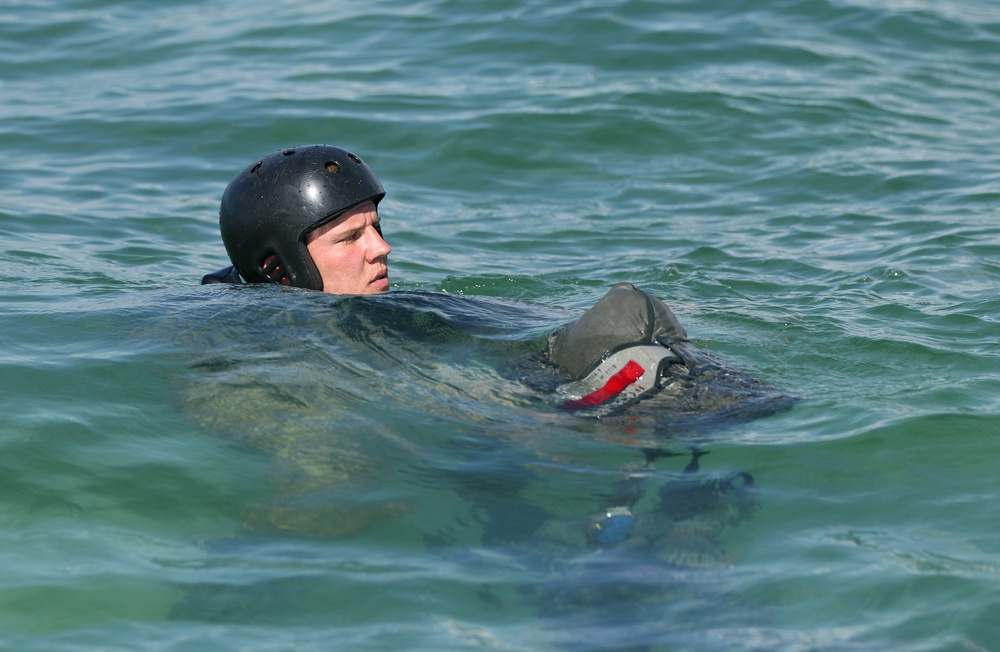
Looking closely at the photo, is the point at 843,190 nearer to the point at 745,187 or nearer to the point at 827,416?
the point at 745,187

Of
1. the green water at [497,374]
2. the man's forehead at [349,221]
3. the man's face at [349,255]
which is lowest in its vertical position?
the green water at [497,374]

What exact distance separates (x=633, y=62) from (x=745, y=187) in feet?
11.9

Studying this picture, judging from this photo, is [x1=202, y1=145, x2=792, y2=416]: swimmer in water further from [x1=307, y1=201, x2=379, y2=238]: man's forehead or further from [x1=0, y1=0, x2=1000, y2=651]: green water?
[x1=0, y1=0, x2=1000, y2=651]: green water

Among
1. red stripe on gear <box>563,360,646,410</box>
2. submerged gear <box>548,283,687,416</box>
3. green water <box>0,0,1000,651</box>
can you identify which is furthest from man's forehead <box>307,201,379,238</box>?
red stripe on gear <box>563,360,646,410</box>

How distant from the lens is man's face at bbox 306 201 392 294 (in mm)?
6887

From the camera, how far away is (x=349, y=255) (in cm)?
692

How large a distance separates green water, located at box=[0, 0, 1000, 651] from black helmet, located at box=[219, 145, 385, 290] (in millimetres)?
288

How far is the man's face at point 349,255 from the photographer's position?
689 centimetres

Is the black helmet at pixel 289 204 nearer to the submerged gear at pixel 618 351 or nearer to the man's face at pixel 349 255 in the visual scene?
the man's face at pixel 349 255

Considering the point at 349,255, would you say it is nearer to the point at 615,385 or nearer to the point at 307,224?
the point at 307,224

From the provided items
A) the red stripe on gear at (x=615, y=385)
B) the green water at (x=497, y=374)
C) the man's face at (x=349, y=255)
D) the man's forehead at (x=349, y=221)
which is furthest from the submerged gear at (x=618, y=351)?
the man's forehead at (x=349, y=221)

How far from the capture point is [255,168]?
7.01 m

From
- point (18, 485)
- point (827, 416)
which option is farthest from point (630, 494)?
point (18, 485)

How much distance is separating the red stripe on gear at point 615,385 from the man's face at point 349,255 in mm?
1805
